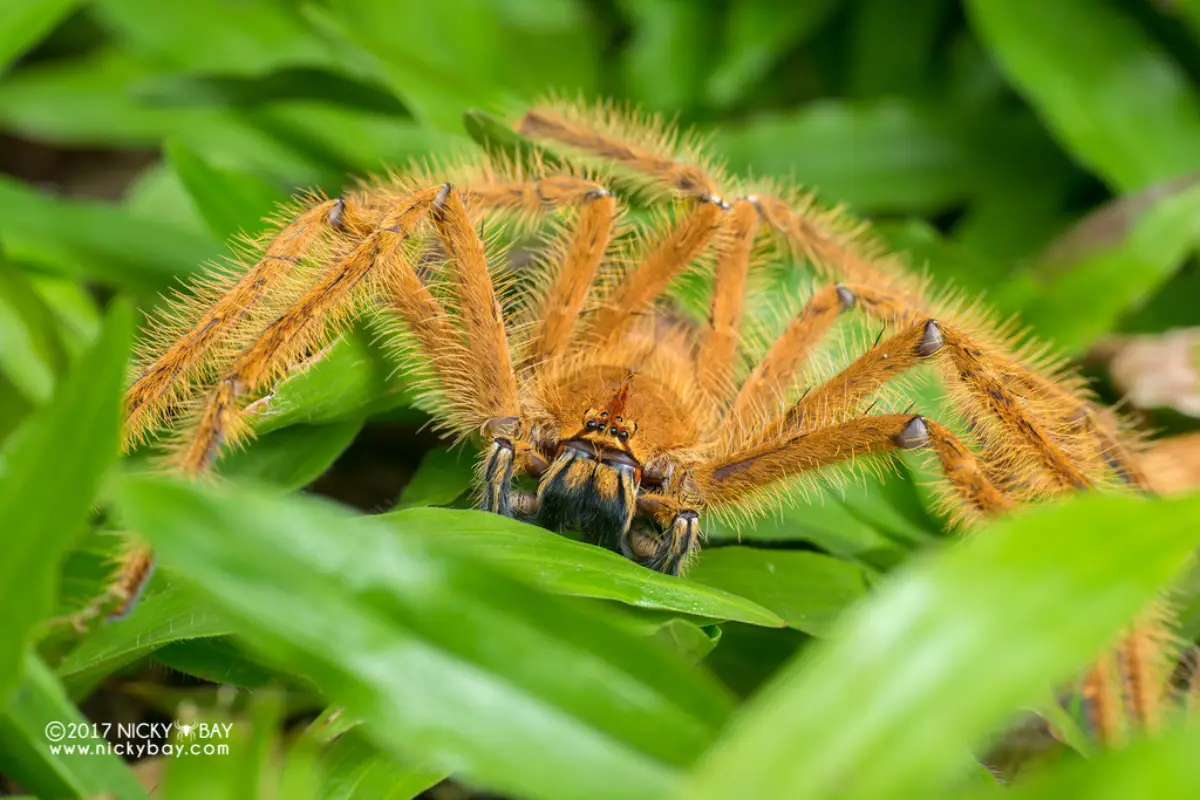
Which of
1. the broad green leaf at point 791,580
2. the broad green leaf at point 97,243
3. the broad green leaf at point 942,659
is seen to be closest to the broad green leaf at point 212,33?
the broad green leaf at point 97,243

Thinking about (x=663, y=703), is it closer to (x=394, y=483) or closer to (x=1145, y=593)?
(x=1145, y=593)

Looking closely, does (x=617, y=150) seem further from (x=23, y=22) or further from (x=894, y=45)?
(x=23, y=22)

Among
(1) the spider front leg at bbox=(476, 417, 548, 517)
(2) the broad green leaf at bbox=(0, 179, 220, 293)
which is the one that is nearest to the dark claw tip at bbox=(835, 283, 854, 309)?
(1) the spider front leg at bbox=(476, 417, 548, 517)

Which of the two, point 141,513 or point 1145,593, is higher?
point 1145,593

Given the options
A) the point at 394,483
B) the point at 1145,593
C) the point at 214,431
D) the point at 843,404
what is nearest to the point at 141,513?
the point at 214,431

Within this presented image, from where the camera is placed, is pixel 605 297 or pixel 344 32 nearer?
pixel 605 297

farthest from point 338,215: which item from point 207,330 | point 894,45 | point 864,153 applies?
point 894,45
